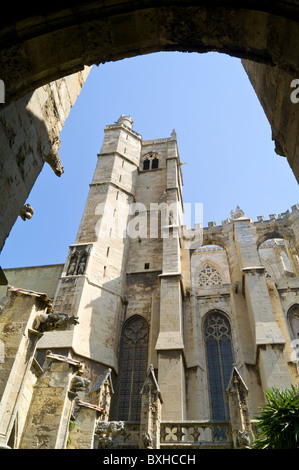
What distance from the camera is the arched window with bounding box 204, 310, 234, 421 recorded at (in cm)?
1316

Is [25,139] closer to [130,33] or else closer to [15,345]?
[130,33]

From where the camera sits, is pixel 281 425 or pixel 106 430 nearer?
pixel 281 425

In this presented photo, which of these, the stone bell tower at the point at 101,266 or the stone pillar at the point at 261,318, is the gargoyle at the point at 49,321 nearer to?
the stone bell tower at the point at 101,266

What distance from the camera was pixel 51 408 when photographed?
688 centimetres

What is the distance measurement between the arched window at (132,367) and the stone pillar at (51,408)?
600 cm

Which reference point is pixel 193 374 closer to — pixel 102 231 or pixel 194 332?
pixel 194 332

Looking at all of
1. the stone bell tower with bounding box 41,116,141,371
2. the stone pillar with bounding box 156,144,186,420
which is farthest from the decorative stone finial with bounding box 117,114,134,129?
the stone pillar with bounding box 156,144,186,420

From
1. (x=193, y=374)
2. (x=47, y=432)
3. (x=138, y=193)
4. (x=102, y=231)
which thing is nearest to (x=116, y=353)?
(x=193, y=374)

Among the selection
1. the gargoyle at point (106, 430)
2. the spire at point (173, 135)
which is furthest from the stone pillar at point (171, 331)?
the spire at point (173, 135)

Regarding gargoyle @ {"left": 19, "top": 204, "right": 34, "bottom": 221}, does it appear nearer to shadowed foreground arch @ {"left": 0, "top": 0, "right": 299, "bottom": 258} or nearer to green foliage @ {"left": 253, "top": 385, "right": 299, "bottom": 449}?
shadowed foreground arch @ {"left": 0, "top": 0, "right": 299, "bottom": 258}

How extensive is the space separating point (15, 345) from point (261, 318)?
10.4m

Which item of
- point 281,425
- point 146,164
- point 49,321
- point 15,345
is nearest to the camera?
point 15,345

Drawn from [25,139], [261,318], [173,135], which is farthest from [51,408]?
[173,135]

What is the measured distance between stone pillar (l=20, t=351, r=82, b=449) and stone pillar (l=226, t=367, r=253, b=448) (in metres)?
4.47
